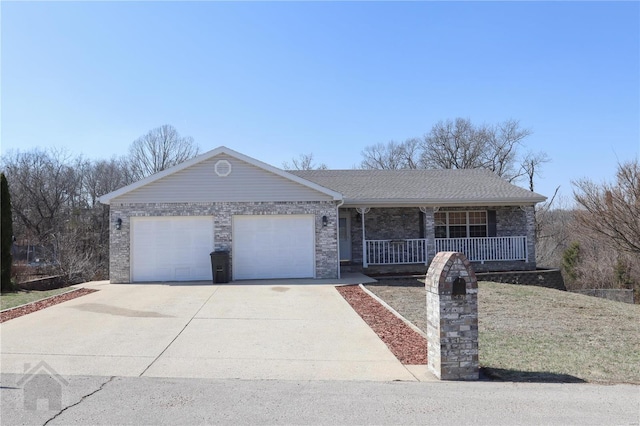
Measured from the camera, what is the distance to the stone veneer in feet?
46.5

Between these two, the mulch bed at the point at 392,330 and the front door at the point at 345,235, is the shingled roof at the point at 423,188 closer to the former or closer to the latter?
the front door at the point at 345,235

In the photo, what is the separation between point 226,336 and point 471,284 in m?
4.11

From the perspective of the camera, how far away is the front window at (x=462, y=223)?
59.2 feet

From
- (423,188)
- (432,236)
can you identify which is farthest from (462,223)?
(423,188)

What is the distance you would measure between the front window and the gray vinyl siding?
6.16m

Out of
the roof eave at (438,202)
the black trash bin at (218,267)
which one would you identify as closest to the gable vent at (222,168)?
the black trash bin at (218,267)

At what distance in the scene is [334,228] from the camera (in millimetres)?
14695

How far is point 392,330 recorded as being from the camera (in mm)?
7871

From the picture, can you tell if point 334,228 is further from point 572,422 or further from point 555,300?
point 572,422

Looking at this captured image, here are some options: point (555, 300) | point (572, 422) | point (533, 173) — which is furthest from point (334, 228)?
point (533, 173)

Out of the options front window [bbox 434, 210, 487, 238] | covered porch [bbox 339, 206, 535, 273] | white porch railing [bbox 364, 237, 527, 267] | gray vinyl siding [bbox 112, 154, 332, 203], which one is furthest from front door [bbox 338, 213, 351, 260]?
front window [bbox 434, 210, 487, 238]

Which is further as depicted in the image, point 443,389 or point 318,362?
point 318,362

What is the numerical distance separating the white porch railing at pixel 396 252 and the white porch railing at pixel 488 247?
720mm

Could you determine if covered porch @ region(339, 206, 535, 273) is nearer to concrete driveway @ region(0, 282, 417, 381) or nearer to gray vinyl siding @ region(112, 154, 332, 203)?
gray vinyl siding @ region(112, 154, 332, 203)
